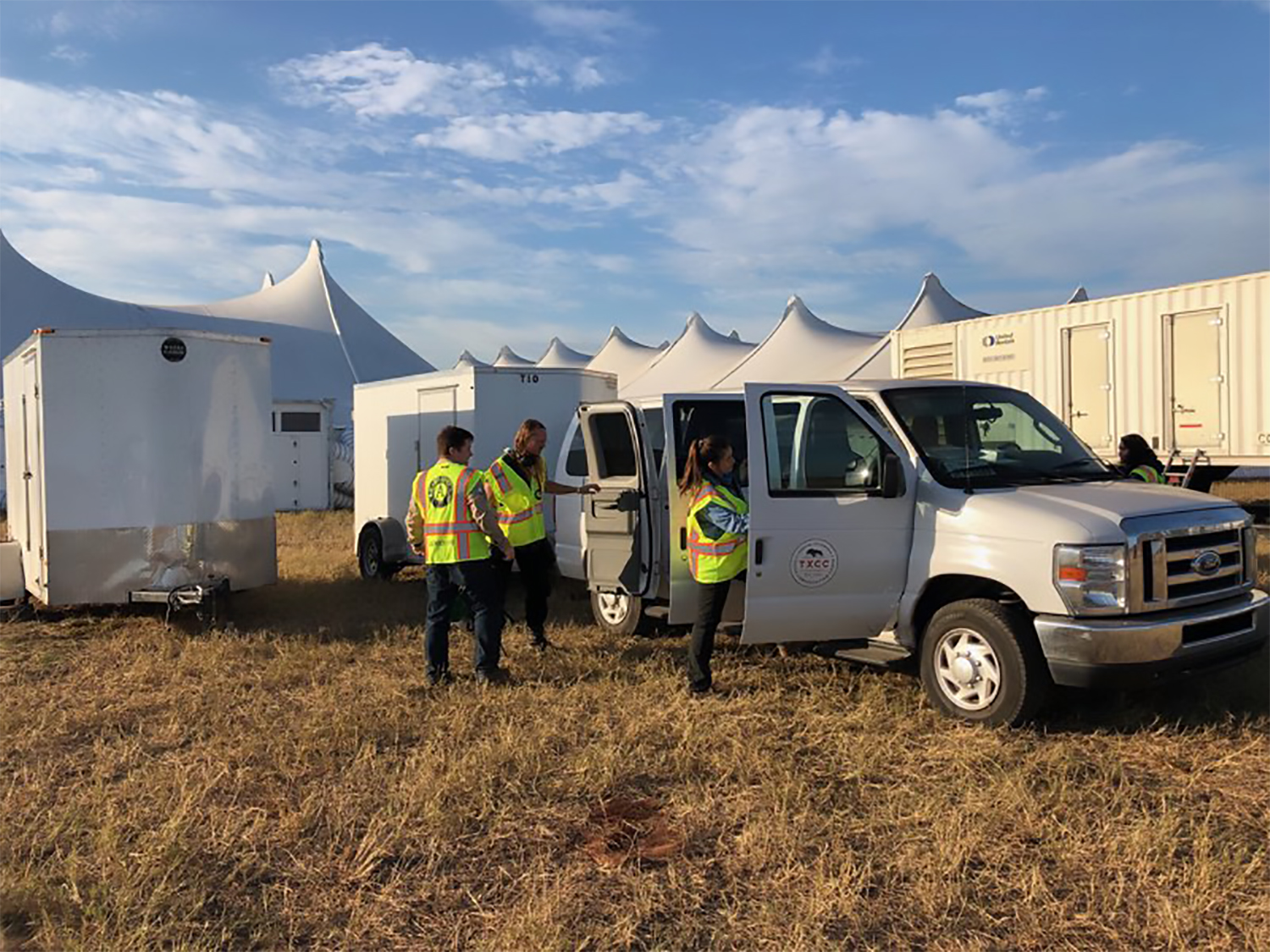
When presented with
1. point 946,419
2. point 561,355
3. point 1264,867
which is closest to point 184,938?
point 1264,867

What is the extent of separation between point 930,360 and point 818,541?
32.7 feet

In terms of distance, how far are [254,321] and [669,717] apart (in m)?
34.4

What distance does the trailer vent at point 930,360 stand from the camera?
14.8 meters

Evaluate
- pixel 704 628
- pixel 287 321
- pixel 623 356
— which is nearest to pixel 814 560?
pixel 704 628

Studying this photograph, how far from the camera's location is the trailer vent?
14.8 m

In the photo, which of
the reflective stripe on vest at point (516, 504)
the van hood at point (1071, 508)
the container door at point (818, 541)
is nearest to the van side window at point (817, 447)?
the container door at point (818, 541)

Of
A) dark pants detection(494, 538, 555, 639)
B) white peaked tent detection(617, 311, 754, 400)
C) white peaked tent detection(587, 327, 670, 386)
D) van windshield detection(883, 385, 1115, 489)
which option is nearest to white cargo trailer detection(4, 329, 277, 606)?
dark pants detection(494, 538, 555, 639)

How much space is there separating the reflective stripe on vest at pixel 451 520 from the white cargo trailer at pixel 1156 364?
31.4ft

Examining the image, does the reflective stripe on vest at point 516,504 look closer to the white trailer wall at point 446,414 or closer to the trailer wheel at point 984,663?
the white trailer wall at point 446,414

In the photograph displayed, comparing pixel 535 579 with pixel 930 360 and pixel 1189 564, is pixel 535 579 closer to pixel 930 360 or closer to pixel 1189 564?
pixel 1189 564

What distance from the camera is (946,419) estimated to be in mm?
6141

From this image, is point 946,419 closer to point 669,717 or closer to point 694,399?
point 694,399

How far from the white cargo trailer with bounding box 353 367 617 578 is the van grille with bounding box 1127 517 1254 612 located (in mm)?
5250

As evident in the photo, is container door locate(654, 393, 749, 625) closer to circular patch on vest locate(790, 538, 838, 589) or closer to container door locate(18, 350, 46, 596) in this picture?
circular patch on vest locate(790, 538, 838, 589)
